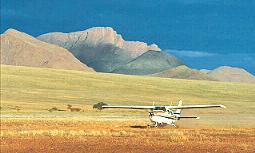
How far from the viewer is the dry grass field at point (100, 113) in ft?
115

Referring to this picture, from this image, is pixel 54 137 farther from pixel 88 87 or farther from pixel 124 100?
pixel 88 87

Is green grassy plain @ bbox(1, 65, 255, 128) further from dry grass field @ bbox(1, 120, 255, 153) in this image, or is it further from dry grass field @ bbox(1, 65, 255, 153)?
dry grass field @ bbox(1, 120, 255, 153)

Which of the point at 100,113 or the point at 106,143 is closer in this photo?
the point at 106,143

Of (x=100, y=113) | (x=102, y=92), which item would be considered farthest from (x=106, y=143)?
(x=102, y=92)

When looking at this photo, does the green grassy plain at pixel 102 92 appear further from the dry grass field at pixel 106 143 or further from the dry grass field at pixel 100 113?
the dry grass field at pixel 106 143

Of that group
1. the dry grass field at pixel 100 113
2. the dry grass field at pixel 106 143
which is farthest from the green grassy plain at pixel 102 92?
the dry grass field at pixel 106 143

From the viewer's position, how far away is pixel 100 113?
106 meters

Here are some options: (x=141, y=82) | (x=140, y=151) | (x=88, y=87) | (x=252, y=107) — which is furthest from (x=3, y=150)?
(x=141, y=82)

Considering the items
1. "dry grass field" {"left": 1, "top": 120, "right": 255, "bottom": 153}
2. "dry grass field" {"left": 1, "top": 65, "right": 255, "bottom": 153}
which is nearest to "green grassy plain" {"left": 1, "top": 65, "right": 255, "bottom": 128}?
"dry grass field" {"left": 1, "top": 65, "right": 255, "bottom": 153}

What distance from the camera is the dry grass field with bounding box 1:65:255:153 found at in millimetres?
35094

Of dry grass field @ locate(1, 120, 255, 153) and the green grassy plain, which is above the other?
the green grassy plain

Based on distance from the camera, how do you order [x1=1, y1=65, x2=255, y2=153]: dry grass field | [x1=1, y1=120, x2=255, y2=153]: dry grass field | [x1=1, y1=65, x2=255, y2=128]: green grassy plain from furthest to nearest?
[x1=1, y1=65, x2=255, y2=128]: green grassy plain
[x1=1, y1=65, x2=255, y2=153]: dry grass field
[x1=1, y1=120, x2=255, y2=153]: dry grass field

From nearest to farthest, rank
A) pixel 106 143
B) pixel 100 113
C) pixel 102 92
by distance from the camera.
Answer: pixel 106 143
pixel 100 113
pixel 102 92

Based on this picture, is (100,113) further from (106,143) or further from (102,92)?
(106,143)
